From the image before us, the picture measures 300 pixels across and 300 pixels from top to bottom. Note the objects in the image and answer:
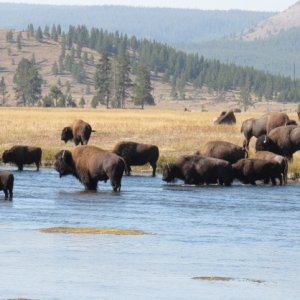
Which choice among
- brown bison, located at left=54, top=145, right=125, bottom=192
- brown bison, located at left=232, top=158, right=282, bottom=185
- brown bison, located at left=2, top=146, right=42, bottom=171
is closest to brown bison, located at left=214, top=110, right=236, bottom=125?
brown bison, located at left=2, top=146, right=42, bottom=171

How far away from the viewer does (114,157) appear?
1166 inches

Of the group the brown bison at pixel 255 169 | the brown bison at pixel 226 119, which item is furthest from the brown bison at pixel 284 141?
the brown bison at pixel 226 119

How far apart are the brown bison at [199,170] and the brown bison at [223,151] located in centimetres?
220

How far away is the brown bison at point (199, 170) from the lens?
32875mm

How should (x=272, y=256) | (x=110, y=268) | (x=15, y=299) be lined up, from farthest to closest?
(x=272, y=256) < (x=110, y=268) < (x=15, y=299)

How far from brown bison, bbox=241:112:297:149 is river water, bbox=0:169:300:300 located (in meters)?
10.4

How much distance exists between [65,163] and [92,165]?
130cm

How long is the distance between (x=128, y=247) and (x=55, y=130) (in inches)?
1308

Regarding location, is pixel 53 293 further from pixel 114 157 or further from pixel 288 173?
pixel 288 173

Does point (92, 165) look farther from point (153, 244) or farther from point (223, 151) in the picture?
point (153, 244)

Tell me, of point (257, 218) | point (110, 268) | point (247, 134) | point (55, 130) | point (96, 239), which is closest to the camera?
point (110, 268)

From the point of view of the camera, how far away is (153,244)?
69.7 feet

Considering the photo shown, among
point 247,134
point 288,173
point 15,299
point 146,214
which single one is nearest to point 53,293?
point 15,299

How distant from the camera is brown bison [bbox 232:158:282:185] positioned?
33281 millimetres
